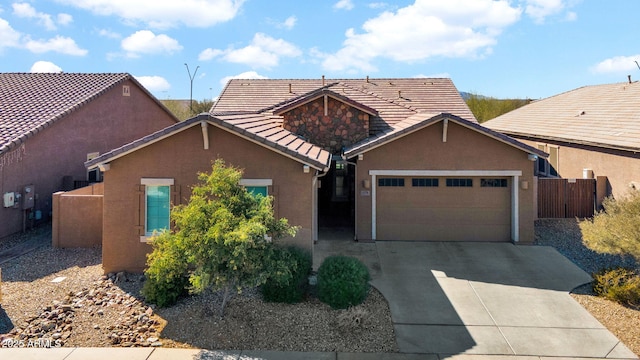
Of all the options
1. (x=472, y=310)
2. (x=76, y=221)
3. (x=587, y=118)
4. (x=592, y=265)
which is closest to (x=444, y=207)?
(x=592, y=265)

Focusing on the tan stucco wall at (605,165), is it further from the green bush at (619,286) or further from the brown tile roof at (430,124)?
the green bush at (619,286)

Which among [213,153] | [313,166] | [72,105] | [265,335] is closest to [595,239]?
[313,166]

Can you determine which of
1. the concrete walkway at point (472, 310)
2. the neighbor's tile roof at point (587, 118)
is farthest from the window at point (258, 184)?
the neighbor's tile roof at point (587, 118)

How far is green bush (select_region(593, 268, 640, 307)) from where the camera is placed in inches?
356

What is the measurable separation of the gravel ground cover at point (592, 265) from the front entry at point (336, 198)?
674cm

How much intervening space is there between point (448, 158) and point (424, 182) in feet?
3.49

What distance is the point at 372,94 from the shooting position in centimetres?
1925

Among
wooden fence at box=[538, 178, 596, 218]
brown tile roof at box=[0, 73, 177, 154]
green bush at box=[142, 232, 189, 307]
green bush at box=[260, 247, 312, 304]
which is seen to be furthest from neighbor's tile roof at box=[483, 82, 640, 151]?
brown tile roof at box=[0, 73, 177, 154]

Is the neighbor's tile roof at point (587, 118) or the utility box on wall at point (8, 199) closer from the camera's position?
the utility box on wall at point (8, 199)

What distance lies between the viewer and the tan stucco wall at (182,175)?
10.7 meters

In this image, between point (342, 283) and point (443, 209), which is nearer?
point (342, 283)

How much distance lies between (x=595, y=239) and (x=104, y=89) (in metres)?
20.0

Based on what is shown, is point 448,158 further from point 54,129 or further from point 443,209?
point 54,129

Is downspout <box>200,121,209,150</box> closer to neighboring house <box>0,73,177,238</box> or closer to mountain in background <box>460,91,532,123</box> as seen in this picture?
neighboring house <box>0,73,177,238</box>
